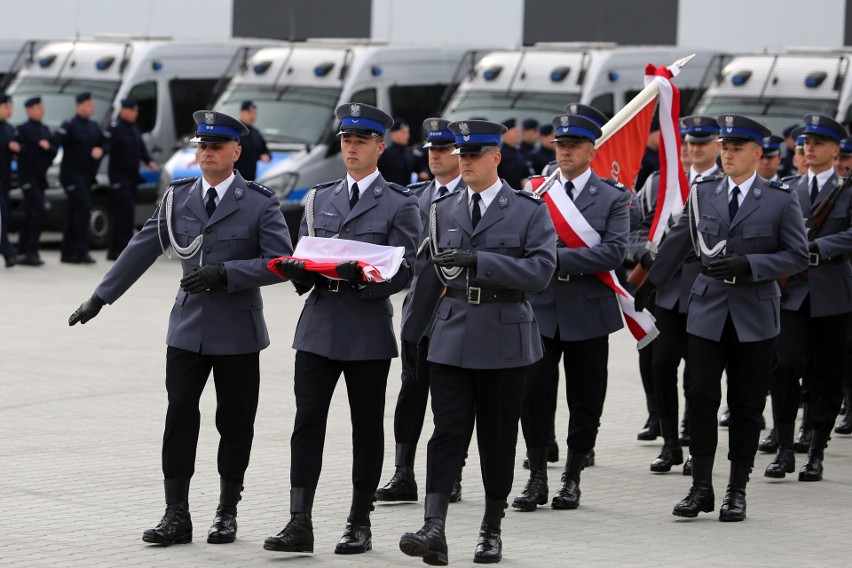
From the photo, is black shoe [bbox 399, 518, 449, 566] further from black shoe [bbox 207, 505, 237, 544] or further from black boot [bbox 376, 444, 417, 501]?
black boot [bbox 376, 444, 417, 501]

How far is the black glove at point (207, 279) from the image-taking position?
736 centimetres

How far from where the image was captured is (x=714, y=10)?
947 inches

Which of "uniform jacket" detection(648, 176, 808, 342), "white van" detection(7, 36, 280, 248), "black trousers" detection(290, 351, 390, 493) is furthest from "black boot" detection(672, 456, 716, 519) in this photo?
"white van" detection(7, 36, 280, 248)

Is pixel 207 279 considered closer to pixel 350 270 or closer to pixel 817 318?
pixel 350 270

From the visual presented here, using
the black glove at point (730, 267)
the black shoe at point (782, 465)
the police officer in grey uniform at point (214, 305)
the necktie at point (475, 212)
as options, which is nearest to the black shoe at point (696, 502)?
the black glove at point (730, 267)

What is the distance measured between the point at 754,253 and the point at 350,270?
2.19 metres

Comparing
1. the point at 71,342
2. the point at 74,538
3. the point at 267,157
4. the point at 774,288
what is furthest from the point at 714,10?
the point at 74,538

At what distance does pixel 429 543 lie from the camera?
23.0 feet

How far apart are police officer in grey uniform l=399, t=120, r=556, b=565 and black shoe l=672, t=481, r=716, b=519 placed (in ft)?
4.33

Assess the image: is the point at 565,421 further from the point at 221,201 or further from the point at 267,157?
the point at 267,157

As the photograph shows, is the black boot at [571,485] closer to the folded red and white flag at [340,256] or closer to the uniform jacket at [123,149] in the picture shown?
the folded red and white flag at [340,256]

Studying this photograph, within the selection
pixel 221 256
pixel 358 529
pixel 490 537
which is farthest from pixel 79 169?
pixel 490 537

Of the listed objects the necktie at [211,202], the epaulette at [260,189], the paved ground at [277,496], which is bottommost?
the paved ground at [277,496]

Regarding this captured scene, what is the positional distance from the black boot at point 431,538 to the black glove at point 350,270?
954mm
